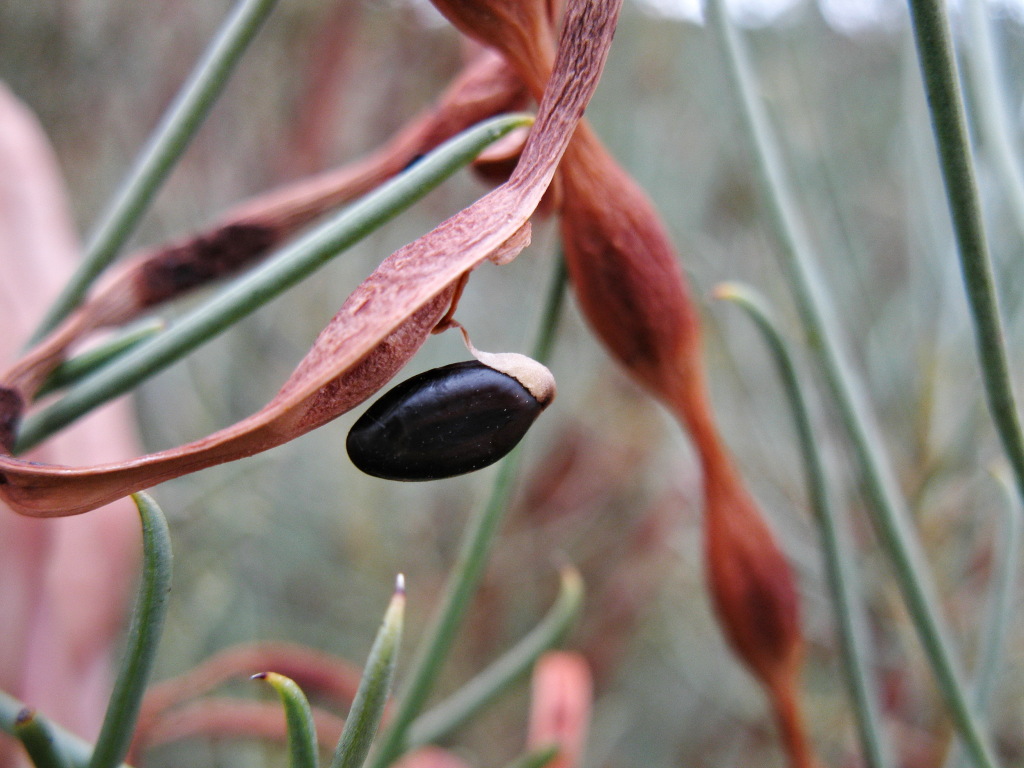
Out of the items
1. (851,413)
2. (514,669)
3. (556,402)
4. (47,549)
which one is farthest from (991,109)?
(556,402)

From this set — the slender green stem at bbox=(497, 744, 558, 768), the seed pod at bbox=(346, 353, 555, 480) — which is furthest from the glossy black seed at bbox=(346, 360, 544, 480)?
the slender green stem at bbox=(497, 744, 558, 768)

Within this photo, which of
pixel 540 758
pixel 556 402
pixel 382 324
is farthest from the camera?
pixel 556 402

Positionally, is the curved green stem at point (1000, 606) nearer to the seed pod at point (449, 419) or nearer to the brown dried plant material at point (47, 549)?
the seed pod at point (449, 419)

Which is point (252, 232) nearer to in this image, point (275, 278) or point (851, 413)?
point (275, 278)

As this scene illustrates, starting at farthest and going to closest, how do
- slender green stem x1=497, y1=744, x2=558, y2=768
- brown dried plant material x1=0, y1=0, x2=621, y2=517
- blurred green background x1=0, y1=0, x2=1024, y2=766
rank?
1. blurred green background x1=0, y1=0, x2=1024, y2=766
2. slender green stem x1=497, y1=744, x2=558, y2=768
3. brown dried plant material x1=0, y1=0, x2=621, y2=517

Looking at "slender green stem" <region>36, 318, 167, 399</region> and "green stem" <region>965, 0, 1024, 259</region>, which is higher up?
"green stem" <region>965, 0, 1024, 259</region>

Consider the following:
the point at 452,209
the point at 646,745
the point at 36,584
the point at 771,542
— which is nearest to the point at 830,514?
the point at 771,542

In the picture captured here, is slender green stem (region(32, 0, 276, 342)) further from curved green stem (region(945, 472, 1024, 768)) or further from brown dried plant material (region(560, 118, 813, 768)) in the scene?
curved green stem (region(945, 472, 1024, 768))
